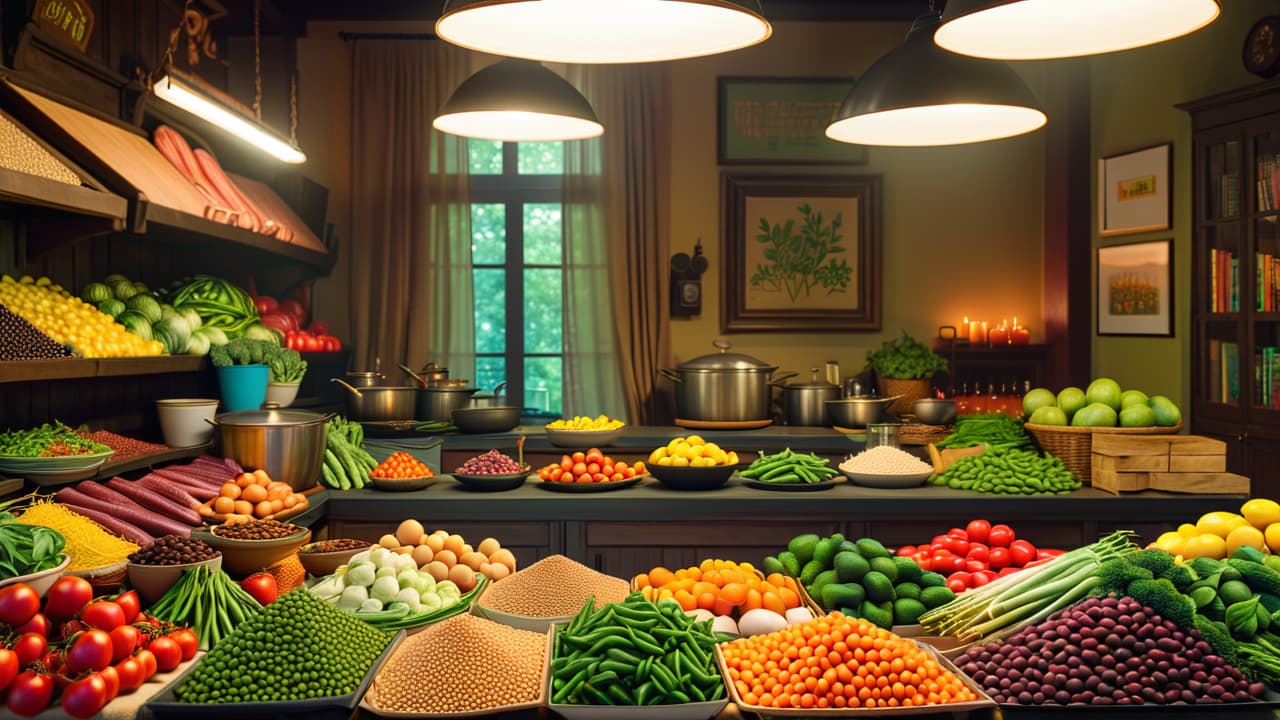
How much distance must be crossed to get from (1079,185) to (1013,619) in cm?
530

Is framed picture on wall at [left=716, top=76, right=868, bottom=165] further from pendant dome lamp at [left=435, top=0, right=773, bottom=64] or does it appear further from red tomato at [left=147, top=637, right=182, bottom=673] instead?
red tomato at [left=147, top=637, right=182, bottom=673]

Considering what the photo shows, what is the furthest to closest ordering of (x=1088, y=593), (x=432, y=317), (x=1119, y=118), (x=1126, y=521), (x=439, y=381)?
(x=432, y=317) → (x=1119, y=118) → (x=439, y=381) → (x=1126, y=521) → (x=1088, y=593)

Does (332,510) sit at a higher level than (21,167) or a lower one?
lower

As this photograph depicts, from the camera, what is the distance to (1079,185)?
22.3ft

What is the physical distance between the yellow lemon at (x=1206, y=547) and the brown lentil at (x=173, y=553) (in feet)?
8.42

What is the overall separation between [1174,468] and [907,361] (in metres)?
2.78

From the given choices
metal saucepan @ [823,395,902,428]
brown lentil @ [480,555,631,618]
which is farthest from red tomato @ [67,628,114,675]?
metal saucepan @ [823,395,902,428]

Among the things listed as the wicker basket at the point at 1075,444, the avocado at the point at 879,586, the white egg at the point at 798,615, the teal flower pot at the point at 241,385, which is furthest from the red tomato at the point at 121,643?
the wicker basket at the point at 1075,444

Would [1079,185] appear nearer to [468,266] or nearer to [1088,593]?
[468,266]

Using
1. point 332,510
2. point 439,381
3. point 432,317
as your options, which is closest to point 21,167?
point 332,510

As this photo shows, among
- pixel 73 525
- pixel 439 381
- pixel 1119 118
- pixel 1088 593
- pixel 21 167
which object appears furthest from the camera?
pixel 1119 118

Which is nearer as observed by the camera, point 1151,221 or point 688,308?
point 1151,221

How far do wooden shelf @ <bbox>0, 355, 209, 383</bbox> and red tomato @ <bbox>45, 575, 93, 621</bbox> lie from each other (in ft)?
3.23

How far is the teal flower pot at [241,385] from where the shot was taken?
173 inches
